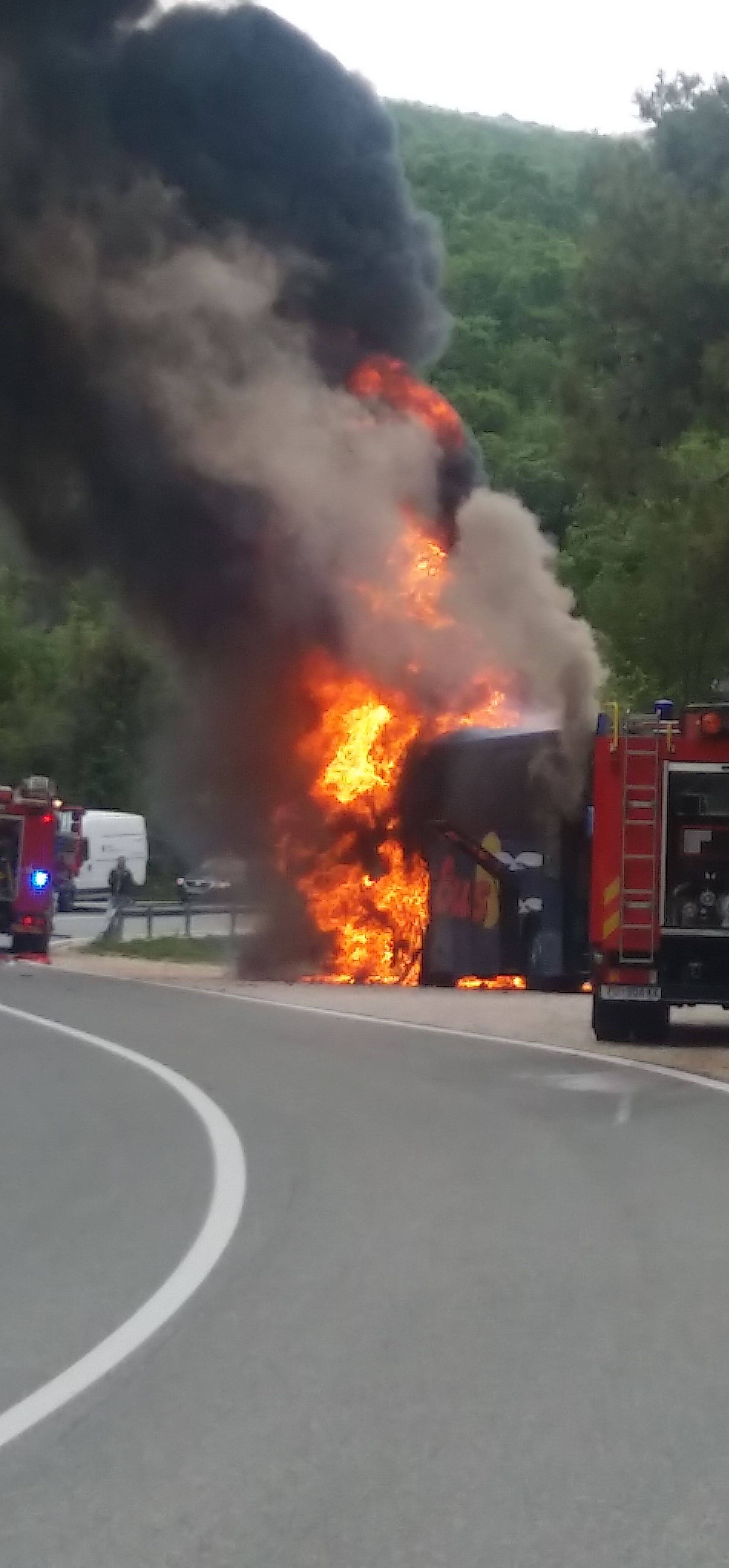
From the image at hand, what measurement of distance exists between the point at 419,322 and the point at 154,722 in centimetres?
833

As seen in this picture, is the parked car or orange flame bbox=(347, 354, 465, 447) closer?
the parked car

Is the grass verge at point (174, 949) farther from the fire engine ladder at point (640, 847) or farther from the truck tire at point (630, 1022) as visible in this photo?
the fire engine ladder at point (640, 847)

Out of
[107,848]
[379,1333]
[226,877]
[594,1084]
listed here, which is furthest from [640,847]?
[107,848]

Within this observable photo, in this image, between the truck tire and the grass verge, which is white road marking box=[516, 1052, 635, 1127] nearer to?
the truck tire

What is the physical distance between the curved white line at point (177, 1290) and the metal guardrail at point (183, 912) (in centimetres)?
1332

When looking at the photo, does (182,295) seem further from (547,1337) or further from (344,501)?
(547,1337)

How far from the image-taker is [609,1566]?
489 cm

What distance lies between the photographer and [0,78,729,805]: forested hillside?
25.0m

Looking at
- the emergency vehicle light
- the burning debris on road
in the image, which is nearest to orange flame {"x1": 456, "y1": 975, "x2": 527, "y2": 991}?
the burning debris on road

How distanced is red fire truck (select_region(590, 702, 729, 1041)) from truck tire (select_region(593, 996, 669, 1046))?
17 centimetres

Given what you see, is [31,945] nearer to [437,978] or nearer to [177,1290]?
[437,978]

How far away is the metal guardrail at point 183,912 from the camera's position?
27891 millimetres

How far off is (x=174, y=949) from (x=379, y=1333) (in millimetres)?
26525

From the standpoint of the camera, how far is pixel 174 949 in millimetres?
33656
